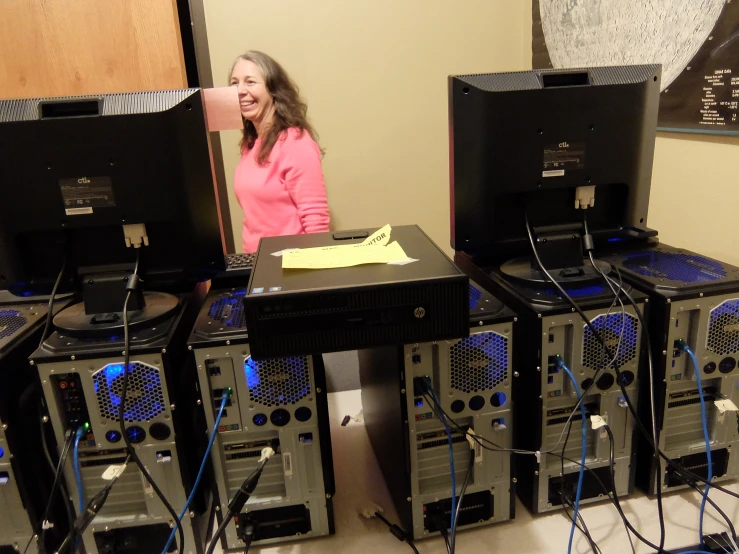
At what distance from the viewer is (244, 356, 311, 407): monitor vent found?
851mm

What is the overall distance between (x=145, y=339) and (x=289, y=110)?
1.16 metres

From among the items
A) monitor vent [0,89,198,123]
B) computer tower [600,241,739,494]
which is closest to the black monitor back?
monitor vent [0,89,198,123]

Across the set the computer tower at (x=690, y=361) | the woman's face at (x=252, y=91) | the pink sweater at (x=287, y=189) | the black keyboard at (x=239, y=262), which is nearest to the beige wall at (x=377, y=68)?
the woman's face at (x=252, y=91)

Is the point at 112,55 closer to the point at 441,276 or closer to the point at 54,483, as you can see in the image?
the point at 54,483

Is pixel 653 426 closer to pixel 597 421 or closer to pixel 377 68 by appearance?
pixel 597 421

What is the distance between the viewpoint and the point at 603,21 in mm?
1648

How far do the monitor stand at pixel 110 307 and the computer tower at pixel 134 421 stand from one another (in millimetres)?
15

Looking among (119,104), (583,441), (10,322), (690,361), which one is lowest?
(583,441)

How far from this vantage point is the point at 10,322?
3.23 ft

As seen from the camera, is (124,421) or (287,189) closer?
(124,421)

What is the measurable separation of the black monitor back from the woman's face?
3.03ft

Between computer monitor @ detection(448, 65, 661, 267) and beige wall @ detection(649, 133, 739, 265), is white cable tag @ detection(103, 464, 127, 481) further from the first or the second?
beige wall @ detection(649, 133, 739, 265)

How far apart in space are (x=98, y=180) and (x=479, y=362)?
70cm

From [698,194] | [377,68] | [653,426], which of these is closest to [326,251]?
[653,426]
